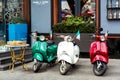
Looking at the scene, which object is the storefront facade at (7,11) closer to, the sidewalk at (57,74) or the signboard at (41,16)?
the signboard at (41,16)

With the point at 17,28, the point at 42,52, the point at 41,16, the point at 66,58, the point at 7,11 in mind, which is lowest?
the point at 66,58

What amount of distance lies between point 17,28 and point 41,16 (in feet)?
3.28

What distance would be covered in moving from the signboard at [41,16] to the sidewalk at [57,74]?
244 centimetres

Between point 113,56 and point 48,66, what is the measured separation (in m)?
2.51

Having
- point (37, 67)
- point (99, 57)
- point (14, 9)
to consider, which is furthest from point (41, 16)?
point (99, 57)

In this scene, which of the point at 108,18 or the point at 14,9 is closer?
the point at 108,18

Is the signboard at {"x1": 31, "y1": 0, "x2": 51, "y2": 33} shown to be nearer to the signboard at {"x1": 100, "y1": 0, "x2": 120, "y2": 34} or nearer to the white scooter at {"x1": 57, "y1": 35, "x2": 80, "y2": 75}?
the signboard at {"x1": 100, "y1": 0, "x2": 120, "y2": 34}

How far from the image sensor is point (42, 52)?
10102 mm

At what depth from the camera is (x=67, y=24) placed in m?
12.2

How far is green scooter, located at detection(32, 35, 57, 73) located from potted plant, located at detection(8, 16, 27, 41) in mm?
2490

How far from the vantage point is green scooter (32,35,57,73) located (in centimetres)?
1000

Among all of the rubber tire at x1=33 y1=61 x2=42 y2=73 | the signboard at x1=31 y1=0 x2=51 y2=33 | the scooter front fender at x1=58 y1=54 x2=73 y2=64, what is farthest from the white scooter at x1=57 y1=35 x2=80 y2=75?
the signboard at x1=31 y1=0 x2=51 y2=33

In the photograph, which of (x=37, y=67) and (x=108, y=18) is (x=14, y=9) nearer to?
(x=108, y=18)

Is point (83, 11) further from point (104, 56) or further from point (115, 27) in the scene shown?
point (104, 56)
